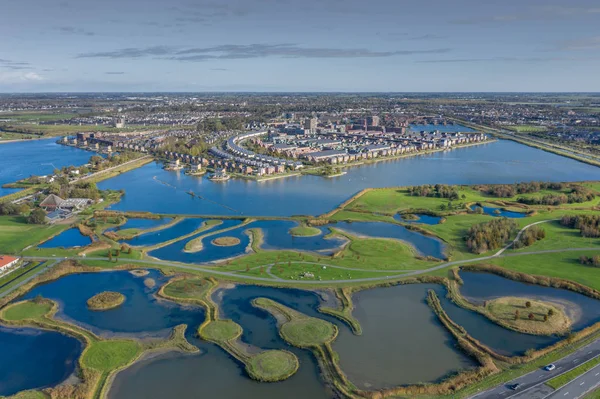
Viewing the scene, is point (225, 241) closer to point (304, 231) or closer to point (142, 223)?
point (304, 231)

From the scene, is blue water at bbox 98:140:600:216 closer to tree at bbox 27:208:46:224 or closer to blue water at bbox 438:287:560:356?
tree at bbox 27:208:46:224

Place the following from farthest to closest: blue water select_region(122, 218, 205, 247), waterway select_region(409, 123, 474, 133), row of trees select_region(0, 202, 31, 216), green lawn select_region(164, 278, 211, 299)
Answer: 1. waterway select_region(409, 123, 474, 133)
2. row of trees select_region(0, 202, 31, 216)
3. blue water select_region(122, 218, 205, 247)
4. green lawn select_region(164, 278, 211, 299)

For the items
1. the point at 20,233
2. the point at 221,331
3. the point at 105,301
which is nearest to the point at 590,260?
the point at 221,331

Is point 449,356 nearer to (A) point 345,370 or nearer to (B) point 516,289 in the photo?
(A) point 345,370

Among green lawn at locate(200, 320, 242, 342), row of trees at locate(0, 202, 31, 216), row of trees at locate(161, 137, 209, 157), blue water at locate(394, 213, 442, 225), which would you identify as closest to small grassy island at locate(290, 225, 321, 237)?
blue water at locate(394, 213, 442, 225)

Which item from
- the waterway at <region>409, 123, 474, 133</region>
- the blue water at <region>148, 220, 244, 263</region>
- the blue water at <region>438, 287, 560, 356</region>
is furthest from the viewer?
the waterway at <region>409, 123, 474, 133</region>

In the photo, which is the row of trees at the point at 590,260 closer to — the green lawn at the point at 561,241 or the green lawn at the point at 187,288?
the green lawn at the point at 561,241

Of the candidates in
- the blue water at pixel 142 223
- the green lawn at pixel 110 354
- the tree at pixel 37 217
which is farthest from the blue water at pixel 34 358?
the tree at pixel 37 217
